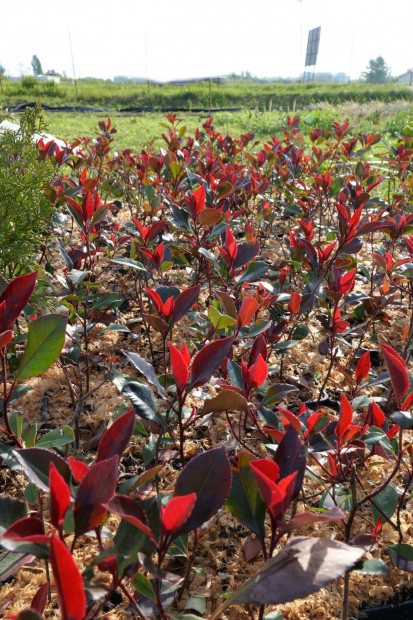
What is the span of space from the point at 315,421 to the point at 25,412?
3.96ft

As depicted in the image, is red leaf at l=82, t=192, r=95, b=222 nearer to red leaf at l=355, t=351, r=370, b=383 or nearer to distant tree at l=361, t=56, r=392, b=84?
red leaf at l=355, t=351, r=370, b=383

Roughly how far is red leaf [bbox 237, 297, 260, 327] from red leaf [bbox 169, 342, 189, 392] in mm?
437

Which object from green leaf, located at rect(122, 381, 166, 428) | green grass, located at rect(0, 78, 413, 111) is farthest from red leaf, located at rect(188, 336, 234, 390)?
green grass, located at rect(0, 78, 413, 111)

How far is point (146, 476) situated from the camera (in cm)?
80

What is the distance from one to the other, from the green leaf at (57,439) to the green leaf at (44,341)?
24cm

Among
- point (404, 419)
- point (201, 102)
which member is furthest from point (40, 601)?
point (201, 102)

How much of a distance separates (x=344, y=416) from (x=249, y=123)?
13024mm

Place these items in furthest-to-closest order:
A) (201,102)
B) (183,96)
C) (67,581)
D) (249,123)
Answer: (183,96)
(201,102)
(249,123)
(67,581)

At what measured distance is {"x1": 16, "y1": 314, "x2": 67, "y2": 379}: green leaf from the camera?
3.11 feet

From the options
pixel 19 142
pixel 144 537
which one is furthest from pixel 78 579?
pixel 19 142

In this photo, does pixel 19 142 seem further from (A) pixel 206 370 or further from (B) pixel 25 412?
(A) pixel 206 370

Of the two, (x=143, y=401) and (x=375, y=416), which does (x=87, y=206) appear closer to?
(x=143, y=401)

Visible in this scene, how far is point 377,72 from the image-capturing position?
85.9 m

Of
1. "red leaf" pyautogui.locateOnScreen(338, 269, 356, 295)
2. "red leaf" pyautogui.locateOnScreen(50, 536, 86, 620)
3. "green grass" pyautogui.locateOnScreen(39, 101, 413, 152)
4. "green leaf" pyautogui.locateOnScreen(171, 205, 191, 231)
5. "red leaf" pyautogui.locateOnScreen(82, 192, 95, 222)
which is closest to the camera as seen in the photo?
"red leaf" pyautogui.locateOnScreen(50, 536, 86, 620)
